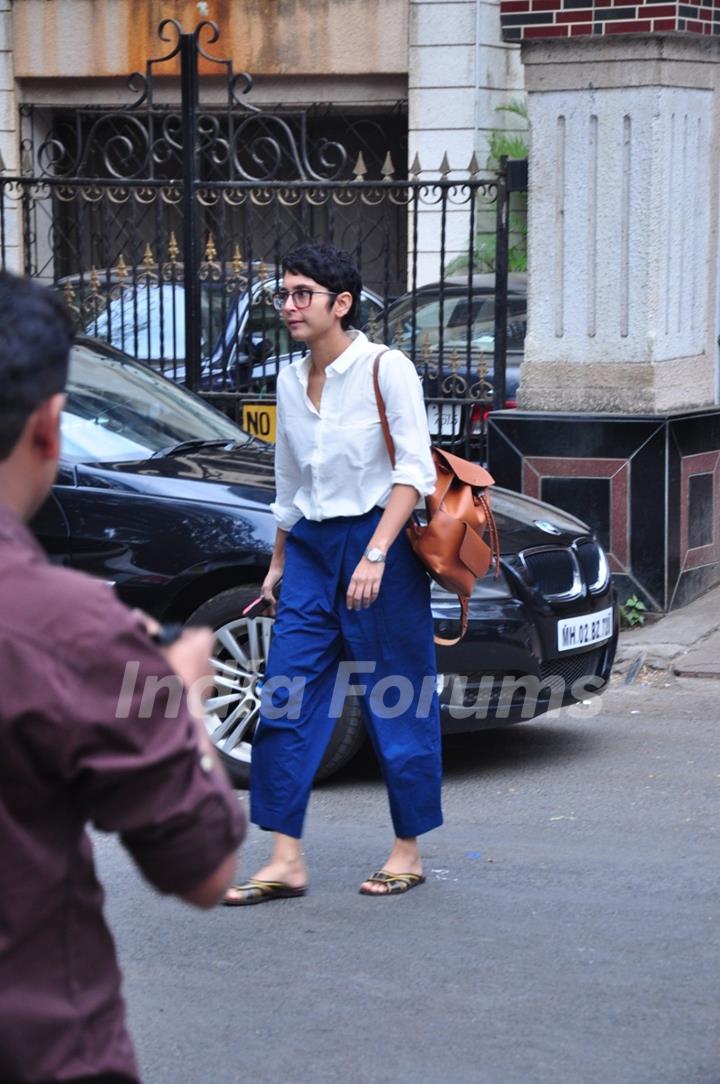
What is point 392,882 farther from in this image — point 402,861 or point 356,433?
point 356,433

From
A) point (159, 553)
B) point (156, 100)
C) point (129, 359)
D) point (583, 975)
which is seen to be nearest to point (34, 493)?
point (583, 975)

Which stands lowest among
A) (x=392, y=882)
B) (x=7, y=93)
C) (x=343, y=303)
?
(x=392, y=882)

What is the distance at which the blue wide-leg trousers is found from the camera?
4.87 meters

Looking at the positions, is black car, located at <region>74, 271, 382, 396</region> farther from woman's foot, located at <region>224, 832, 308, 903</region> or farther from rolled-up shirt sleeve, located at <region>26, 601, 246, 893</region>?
rolled-up shirt sleeve, located at <region>26, 601, 246, 893</region>

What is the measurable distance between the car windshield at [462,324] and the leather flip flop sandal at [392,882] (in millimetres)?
5509

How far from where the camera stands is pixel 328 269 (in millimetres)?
4816

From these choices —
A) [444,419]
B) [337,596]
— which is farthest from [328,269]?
[444,419]

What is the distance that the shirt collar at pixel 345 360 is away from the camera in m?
4.81

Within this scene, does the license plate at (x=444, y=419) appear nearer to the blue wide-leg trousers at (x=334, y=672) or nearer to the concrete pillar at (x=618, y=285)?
the concrete pillar at (x=618, y=285)

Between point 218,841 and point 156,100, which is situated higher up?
point 156,100

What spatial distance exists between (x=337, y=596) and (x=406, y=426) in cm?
53

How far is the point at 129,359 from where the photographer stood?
756cm

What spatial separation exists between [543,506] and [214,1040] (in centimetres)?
355

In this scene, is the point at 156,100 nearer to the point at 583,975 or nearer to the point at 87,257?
the point at 87,257
